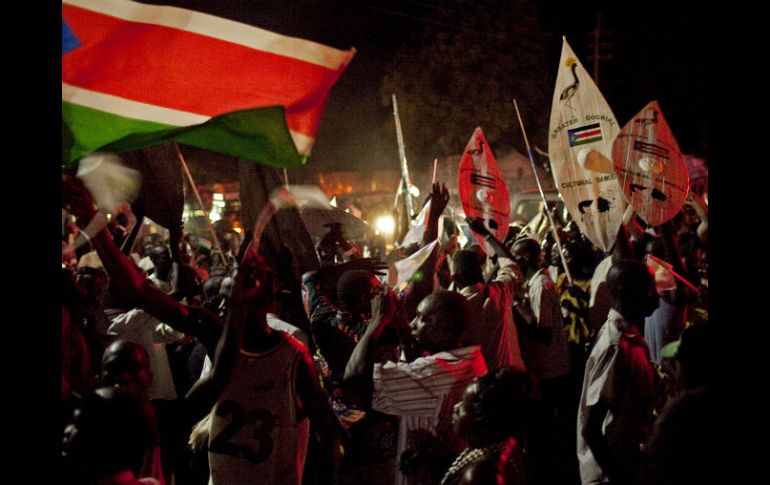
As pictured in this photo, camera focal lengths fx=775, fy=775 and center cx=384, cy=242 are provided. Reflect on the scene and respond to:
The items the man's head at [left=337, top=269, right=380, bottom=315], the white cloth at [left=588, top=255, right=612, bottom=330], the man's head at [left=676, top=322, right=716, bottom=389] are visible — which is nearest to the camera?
the man's head at [left=676, top=322, right=716, bottom=389]

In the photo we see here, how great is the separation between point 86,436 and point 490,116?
2691cm

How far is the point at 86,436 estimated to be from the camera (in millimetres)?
Answer: 2809

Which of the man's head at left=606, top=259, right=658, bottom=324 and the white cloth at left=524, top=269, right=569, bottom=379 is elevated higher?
the man's head at left=606, top=259, right=658, bottom=324

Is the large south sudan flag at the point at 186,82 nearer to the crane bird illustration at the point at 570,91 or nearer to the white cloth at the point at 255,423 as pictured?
the white cloth at the point at 255,423

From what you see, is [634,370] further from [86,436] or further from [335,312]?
[86,436]

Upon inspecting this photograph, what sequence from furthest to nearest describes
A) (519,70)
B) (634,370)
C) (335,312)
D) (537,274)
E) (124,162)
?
(519,70)
(537,274)
(335,312)
(124,162)
(634,370)

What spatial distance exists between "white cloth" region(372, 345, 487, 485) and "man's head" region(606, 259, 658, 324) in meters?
0.94

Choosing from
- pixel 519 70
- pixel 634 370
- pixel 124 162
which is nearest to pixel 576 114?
pixel 634 370

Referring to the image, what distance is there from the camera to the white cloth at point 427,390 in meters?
→ 3.83

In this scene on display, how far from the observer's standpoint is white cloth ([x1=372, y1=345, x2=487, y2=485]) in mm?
3834

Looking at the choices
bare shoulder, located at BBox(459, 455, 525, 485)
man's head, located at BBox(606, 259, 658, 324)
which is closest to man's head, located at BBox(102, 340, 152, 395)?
bare shoulder, located at BBox(459, 455, 525, 485)

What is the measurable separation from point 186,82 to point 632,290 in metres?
2.62

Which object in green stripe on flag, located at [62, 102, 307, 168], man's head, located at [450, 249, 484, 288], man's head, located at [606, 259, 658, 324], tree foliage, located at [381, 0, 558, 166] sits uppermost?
tree foliage, located at [381, 0, 558, 166]

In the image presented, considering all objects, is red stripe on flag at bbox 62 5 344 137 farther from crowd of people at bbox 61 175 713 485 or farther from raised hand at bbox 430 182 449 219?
raised hand at bbox 430 182 449 219
